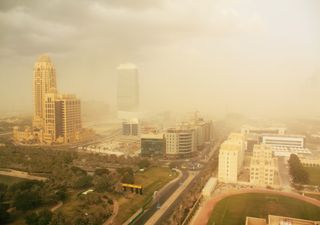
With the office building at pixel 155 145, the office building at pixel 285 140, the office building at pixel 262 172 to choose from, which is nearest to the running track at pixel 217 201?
the office building at pixel 262 172

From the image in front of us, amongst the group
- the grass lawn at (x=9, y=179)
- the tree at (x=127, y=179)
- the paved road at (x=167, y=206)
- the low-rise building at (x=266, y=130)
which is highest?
the low-rise building at (x=266, y=130)

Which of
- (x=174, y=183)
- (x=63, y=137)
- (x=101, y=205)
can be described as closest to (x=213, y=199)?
(x=174, y=183)

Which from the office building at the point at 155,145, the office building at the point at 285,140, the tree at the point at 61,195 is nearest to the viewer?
the tree at the point at 61,195

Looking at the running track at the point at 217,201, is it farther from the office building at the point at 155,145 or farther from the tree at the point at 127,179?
the office building at the point at 155,145

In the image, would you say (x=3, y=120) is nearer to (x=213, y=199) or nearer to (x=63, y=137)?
(x=63, y=137)

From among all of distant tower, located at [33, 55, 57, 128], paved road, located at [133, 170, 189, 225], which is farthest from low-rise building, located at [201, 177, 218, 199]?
distant tower, located at [33, 55, 57, 128]
